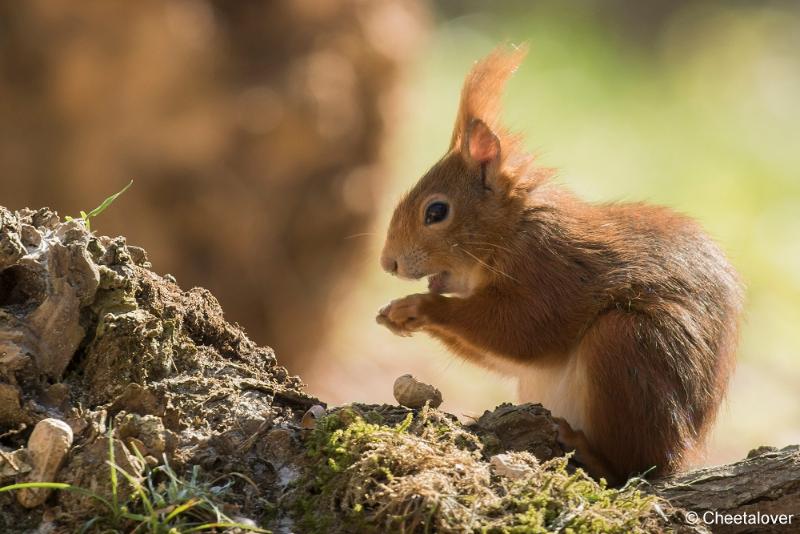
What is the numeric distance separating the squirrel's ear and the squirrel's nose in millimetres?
332

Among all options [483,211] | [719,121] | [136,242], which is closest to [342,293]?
[136,242]

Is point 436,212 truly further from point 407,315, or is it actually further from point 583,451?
point 583,451

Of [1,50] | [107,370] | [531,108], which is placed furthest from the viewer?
[531,108]

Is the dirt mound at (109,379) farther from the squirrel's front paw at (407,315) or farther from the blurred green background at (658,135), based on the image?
the blurred green background at (658,135)

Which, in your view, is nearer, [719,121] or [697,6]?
[719,121]

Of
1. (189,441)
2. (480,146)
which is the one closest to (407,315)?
(480,146)

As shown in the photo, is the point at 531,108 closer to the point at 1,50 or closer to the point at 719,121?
the point at 719,121

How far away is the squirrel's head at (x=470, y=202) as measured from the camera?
2639 millimetres

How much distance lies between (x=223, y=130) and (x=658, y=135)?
4.39 m

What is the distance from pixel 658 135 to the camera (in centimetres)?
809

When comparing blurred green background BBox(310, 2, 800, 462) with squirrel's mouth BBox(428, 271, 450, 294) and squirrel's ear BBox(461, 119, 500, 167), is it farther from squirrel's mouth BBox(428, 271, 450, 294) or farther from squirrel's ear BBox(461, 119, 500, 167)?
squirrel's ear BBox(461, 119, 500, 167)

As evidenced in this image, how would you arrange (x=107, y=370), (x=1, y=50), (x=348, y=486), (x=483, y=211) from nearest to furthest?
(x=348, y=486) < (x=107, y=370) < (x=483, y=211) < (x=1, y=50)

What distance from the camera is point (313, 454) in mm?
1700

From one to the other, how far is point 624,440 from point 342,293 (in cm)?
335
